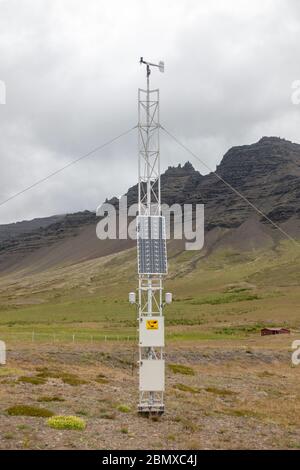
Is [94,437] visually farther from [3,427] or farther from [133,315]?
[133,315]

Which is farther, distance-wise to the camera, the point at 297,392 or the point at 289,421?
the point at 297,392

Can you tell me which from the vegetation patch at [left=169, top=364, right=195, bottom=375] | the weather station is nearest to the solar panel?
the weather station

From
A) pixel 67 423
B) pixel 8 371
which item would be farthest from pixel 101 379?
pixel 67 423

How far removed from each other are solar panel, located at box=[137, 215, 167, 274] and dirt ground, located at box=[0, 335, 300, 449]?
21.3 ft

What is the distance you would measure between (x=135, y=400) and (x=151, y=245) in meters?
9.58

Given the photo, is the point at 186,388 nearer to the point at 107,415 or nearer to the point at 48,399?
the point at 48,399

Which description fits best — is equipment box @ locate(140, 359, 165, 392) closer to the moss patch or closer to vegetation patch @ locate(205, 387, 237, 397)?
the moss patch

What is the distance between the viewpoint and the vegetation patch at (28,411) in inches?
882

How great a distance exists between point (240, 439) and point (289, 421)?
6438 mm

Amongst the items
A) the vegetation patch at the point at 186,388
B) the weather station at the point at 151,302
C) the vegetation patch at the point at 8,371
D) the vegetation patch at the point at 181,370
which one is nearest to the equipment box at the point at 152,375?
the weather station at the point at 151,302

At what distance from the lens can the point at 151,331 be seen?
2361 centimetres

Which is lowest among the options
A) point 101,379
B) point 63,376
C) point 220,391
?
point 220,391
